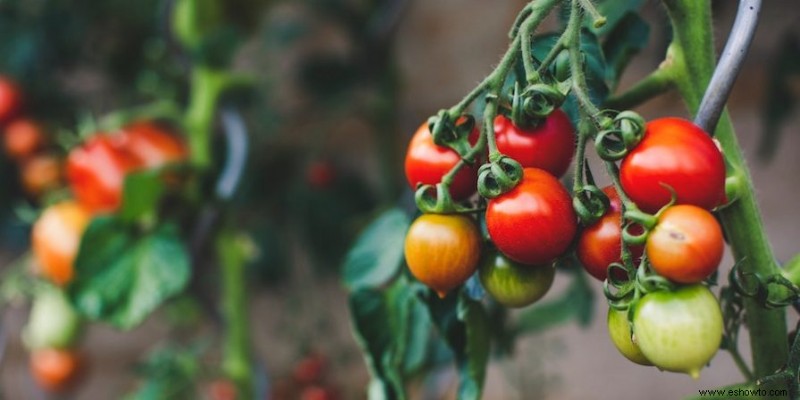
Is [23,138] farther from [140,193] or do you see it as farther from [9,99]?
[140,193]

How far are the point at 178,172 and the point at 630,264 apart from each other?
648 mm

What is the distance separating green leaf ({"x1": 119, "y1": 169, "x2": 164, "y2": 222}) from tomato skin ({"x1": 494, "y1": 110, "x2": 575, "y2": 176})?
51cm

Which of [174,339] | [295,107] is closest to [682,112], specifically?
[295,107]

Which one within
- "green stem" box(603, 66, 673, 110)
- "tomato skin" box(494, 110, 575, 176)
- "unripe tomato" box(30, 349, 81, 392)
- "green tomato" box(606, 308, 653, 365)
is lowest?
"unripe tomato" box(30, 349, 81, 392)

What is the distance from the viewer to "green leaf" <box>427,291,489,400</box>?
0.43 meters

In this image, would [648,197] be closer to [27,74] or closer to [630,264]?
[630,264]

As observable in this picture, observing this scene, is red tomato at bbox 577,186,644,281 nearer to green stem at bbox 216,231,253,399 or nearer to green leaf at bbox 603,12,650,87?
green leaf at bbox 603,12,650,87

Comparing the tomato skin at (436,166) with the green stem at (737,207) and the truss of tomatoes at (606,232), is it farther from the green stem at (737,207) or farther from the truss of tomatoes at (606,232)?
the green stem at (737,207)

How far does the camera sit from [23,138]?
1134 mm

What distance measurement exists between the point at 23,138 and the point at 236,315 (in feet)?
1.67

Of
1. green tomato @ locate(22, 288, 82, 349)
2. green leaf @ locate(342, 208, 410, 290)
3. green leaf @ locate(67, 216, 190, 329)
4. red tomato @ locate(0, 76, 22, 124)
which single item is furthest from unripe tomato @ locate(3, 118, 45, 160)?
green leaf @ locate(342, 208, 410, 290)

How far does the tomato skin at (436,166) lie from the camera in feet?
1.20

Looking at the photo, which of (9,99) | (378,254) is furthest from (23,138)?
(378,254)

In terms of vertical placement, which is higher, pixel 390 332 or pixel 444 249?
pixel 444 249
